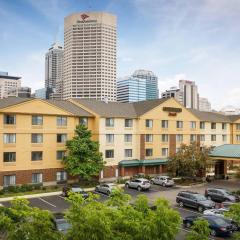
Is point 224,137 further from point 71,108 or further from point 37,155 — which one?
point 37,155

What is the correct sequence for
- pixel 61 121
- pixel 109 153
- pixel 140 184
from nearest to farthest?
pixel 140 184, pixel 61 121, pixel 109 153

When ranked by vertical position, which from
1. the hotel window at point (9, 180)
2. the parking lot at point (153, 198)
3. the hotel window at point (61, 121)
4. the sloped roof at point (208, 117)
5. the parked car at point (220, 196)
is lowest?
the parking lot at point (153, 198)

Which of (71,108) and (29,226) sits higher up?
(71,108)

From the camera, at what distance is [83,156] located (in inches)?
2135

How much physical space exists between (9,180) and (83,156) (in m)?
11.0

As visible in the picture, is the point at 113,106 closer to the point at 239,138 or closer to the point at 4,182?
the point at 4,182

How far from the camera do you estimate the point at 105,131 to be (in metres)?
61.2

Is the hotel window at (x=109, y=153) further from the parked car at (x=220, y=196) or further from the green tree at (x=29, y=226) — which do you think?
the green tree at (x=29, y=226)

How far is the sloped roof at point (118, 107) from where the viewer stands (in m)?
62.6

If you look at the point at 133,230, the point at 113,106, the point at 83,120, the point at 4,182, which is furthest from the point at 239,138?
the point at 133,230

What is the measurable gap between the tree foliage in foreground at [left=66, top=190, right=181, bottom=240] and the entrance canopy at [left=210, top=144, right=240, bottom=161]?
42729 mm

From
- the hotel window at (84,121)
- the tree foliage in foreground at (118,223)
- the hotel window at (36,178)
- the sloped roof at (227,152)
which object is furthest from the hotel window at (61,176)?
the tree foliage in foreground at (118,223)

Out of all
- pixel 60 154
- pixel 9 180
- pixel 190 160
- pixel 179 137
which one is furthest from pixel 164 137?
pixel 9 180

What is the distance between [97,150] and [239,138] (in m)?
44.3
